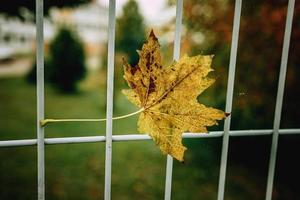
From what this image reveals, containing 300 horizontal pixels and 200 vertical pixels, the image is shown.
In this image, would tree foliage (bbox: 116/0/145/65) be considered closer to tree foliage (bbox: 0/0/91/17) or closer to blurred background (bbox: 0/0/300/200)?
blurred background (bbox: 0/0/300/200)

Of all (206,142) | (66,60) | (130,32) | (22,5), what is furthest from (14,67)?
(206,142)

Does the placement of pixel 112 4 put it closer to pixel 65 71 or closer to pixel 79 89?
pixel 65 71

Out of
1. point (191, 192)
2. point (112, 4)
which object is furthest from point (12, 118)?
point (112, 4)

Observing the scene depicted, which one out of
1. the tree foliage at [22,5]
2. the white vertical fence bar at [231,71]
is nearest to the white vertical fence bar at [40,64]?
the white vertical fence bar at [231,71]

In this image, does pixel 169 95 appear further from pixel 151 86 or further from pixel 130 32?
pixel 130 32

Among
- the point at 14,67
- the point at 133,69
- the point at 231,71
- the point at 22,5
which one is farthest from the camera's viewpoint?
the point at 14,67

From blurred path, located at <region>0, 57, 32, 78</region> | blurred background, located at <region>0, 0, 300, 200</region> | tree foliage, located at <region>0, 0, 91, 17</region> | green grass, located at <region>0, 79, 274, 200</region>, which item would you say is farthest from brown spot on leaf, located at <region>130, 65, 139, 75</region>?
blurred path, located at <region>0, 57, 32, 78</region>

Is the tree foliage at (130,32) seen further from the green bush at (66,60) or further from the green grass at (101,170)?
the green grass at (101,170)
